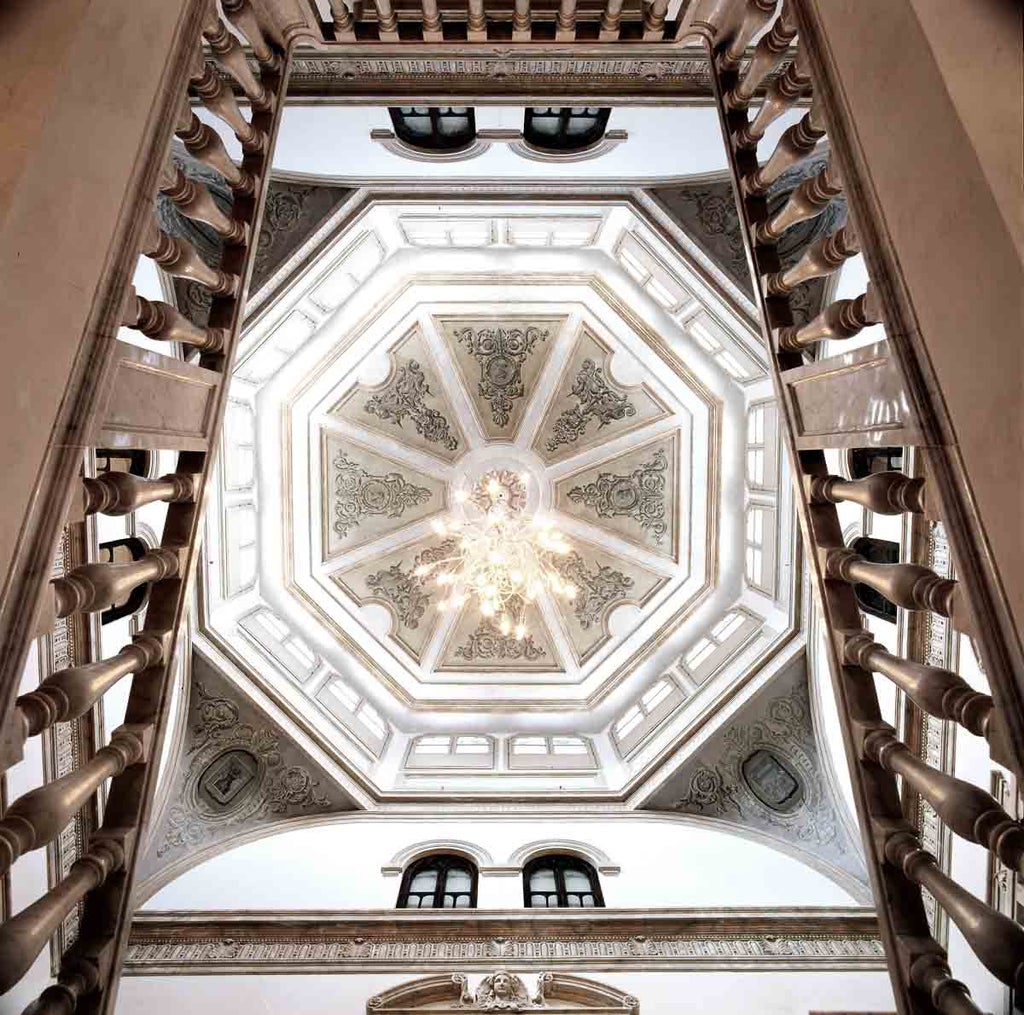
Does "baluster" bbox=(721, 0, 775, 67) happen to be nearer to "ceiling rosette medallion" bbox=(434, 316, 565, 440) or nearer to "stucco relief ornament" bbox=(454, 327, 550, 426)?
"ceiling rosette medallion" bbox=(434, 316, 565, 440)

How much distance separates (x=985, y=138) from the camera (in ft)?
9.33

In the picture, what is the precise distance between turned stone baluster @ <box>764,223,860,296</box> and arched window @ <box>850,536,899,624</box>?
4060 millimetres

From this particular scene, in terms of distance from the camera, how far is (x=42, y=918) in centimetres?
314

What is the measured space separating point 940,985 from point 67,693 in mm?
4207

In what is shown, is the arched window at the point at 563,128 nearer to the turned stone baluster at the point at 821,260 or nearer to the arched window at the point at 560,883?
the turned stone baluster at the point at 821,260

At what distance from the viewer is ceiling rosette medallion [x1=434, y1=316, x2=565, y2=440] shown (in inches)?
559

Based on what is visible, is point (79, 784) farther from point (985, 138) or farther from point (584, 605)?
point (584, 605)

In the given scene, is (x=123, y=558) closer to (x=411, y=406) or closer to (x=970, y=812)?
(x=411, y=406)

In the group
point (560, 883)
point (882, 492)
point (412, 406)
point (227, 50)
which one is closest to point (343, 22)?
point (227, 50)

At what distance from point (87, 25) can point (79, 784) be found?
141 inches

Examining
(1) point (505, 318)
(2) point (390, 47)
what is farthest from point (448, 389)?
(2) point (390, 47)

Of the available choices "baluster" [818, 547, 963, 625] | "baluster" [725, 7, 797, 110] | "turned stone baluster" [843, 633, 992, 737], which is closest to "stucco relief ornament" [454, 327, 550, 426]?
"baluster" [725, 7, 797, 110]

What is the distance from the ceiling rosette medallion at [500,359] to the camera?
1420 cm

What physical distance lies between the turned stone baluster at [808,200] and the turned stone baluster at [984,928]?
148 inches
